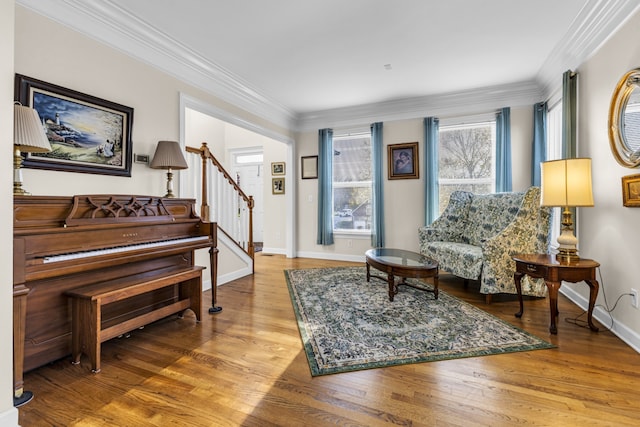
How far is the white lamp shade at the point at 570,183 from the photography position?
2363 mm

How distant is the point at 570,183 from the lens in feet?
7.86

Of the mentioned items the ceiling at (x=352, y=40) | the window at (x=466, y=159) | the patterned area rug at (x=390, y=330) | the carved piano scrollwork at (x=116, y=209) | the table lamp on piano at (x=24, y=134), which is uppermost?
the ceiling at (x=352, y=40)

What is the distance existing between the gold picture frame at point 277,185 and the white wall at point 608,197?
4654 millimetres

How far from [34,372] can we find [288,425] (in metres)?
1.66

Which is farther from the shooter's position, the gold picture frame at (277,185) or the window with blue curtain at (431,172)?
the gold picture frame at (277,185)

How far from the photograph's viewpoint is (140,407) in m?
1.52

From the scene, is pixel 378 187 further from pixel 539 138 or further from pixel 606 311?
pixel 606 311

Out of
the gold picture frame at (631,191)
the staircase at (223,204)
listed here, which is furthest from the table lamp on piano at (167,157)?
the gold picture frame at (631,191)

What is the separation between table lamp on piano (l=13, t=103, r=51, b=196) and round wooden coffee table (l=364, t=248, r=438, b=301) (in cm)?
282

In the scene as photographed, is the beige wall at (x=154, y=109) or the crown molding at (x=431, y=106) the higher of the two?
the crown molding at (x=431, y=106)

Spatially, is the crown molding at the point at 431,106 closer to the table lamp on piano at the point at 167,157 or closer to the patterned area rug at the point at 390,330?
the patterned area rug at the point at 390,330

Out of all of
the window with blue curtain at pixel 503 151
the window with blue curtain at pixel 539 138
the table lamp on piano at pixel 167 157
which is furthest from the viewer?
the window with blue curtain at pixel 503 151

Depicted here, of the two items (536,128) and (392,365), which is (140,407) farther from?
(536,128)

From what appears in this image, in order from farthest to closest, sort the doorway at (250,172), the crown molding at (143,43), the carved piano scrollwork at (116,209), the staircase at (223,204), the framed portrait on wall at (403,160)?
the doorway at (250,172)
the framed portrait on wall at (403,160)
the staircase at (223,204)
the crown molding at (143,43)
the carved piano scrollwork at (116,209)
